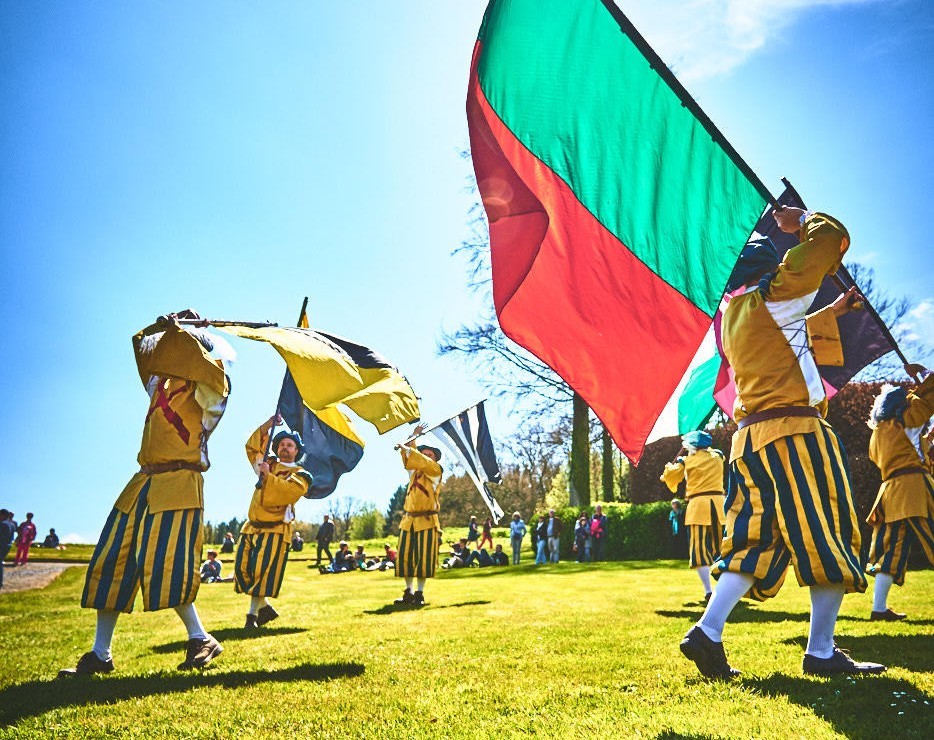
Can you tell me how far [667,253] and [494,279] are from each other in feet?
3.16

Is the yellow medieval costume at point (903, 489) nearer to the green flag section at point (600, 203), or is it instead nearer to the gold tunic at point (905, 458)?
the gold tunic at point (905, 458)

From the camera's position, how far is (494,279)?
3664 mm

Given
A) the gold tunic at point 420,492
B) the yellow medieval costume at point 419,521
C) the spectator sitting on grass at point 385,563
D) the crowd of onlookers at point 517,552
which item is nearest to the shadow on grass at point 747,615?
the yellow medieval costume at point 419,521

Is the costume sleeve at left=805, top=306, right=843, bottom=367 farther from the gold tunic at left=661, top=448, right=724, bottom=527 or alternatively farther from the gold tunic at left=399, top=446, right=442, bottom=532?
the gold tunic at left=399, top=446, right=442, bottom=532

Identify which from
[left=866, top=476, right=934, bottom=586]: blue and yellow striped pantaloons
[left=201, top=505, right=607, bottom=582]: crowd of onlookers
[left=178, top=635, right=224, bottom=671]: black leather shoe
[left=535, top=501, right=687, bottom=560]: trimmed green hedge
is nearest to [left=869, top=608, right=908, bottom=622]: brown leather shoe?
[left=866, top=476, right=934, bottom=586]: blue and yellow striped pantaloons

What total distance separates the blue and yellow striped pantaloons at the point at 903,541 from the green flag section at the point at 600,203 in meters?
4.01

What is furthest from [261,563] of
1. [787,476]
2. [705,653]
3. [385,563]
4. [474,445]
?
[385,563]

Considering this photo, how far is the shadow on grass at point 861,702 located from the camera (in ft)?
8.09

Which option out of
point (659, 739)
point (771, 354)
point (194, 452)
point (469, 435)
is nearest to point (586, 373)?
point (771, 354)

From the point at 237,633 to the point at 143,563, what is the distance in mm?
2557

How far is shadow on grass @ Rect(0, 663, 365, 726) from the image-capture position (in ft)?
11.2

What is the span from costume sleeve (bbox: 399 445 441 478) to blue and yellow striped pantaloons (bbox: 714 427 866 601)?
6084mm

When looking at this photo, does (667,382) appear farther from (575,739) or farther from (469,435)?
(469,435)

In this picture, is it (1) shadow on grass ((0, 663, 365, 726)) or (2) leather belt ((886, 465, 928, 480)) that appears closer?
(1) shadow on grass ((0, 663, 365, 726))
